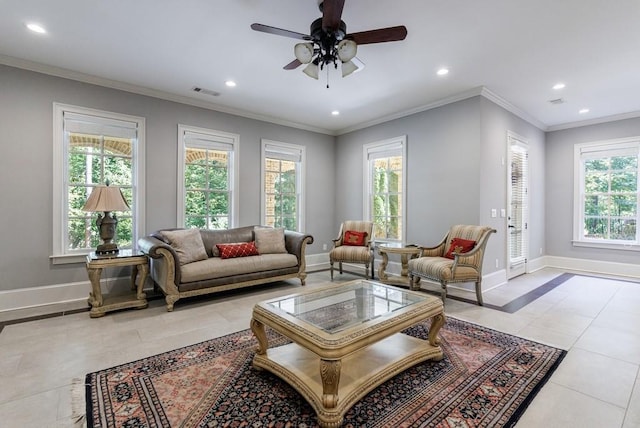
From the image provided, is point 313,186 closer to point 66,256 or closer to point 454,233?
point 454,233

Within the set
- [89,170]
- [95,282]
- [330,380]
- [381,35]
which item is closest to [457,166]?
[381,35]

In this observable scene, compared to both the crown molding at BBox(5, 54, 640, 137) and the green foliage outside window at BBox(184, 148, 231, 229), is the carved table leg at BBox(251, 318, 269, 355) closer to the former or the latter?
the green foliage outside window at BBox(184, 148, 231, 229)

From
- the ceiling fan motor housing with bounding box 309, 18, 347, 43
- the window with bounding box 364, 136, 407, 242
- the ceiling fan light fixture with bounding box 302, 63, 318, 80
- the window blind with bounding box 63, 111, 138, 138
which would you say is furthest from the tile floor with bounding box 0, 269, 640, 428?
the ceiling fan motor housing with bounding box 309, 18, 347, 43

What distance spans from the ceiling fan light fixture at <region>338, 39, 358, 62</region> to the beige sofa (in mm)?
2773

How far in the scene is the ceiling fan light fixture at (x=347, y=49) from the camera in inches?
92.2

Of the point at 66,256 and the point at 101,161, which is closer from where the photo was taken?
the point at 66,256

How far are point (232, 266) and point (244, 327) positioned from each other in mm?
1121

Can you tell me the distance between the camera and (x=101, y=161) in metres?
4.03

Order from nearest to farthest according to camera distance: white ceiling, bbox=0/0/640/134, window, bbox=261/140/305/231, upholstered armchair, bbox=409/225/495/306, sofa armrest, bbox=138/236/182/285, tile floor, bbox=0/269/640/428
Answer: tile floor, bbox=0/269/640/428
white ceiling, bbox=0/0/640/134
sofa armrest, bbox=138/236/182/285
upholstered armchair, bbox=409/225/495/306
window, bbox=261/140/305/231

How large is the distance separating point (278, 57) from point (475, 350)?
3513 millimetres

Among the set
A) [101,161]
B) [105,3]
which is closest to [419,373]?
[105,3]

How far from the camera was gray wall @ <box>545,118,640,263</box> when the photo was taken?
560 cm

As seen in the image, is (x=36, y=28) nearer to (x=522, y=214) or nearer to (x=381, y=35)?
(x=381, y=35)

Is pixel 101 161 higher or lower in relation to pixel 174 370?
higher
